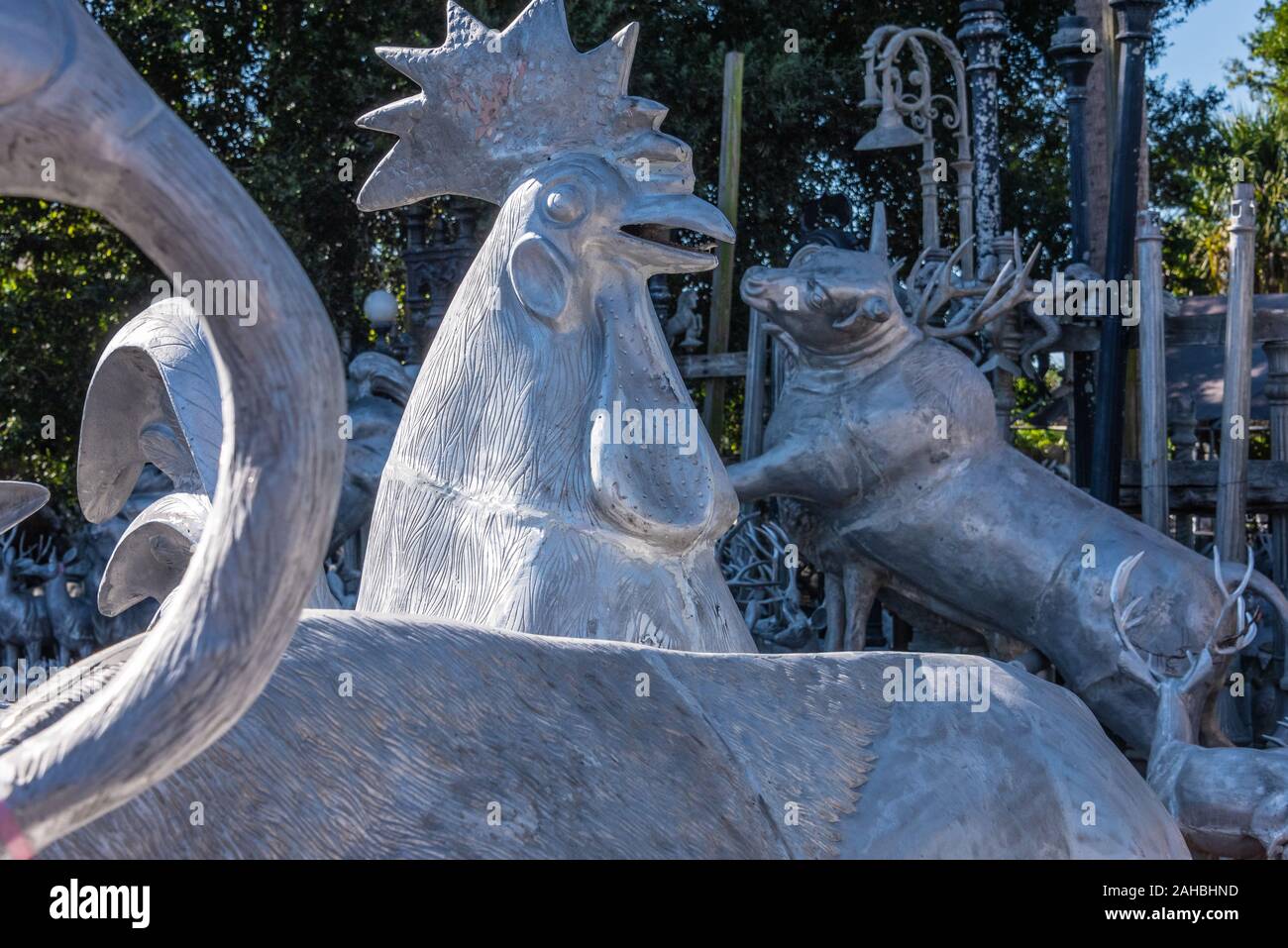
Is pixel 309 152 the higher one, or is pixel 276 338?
pixel 309 152

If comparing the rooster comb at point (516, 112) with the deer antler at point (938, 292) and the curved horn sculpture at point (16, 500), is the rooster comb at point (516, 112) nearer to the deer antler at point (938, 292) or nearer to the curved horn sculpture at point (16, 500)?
the curved horn sculpture at point (16, 500)

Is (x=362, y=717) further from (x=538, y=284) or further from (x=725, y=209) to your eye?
(x=725, y=209)

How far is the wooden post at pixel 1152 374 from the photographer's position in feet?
21.1

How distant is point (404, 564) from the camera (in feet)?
10.2

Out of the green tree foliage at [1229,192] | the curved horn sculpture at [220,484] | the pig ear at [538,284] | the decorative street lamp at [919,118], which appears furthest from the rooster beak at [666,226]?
the green tree foliage at [1229,192]

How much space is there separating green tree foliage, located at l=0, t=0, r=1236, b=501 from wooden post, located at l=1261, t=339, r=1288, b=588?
16.2ft

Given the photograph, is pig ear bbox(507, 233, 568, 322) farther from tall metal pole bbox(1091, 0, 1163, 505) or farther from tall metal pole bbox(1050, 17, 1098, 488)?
tall metal pole bbox(1050, 17, 1098, 488)

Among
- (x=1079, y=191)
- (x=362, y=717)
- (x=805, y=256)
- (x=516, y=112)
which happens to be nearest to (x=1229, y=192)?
(x=1079, y=191)

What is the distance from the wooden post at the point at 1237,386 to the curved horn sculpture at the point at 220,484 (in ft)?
19.4

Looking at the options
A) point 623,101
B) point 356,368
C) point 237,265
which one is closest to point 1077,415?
point 356,368

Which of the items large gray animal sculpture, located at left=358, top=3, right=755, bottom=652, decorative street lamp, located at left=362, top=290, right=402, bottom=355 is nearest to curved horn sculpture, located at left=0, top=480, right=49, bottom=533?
large gray animal sculpture, located at left=358, top=3, right=755, bottom=652

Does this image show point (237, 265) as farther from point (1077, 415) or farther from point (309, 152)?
point (309, 152)

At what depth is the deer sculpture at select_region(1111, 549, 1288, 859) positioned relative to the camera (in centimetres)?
458
